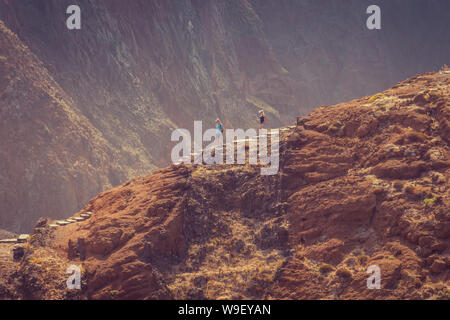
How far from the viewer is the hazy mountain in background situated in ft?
97.4

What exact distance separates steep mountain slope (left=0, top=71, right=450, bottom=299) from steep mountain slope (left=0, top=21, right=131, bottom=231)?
11473mm

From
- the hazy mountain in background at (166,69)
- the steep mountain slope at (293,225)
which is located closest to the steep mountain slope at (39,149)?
the hazy mountain in background at (166,69)

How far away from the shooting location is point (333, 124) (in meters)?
17.9

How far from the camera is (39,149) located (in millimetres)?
29188

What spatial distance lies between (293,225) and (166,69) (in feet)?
104

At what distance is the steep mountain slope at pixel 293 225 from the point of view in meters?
13.2

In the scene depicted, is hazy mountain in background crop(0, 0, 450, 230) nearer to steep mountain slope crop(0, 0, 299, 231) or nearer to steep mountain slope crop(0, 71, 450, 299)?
steep mountain slope crop(0, 0, 299, 231)

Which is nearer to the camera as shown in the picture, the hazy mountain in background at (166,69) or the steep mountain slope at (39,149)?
the steep mountain slope at (39,149)

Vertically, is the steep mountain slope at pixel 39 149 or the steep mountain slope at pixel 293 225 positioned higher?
the steep mountain slope at pixel 39 149

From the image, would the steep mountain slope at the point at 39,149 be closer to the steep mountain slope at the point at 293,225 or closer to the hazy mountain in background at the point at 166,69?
the hazy mountain in background at the point at 166,69

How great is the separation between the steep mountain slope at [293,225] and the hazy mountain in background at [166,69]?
13730 millimetres

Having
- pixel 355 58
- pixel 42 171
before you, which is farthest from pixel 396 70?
pixel 42 171

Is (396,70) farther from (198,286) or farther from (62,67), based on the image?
(198,286)

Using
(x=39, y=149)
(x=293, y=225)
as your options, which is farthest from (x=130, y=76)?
(x=293, y=225)
